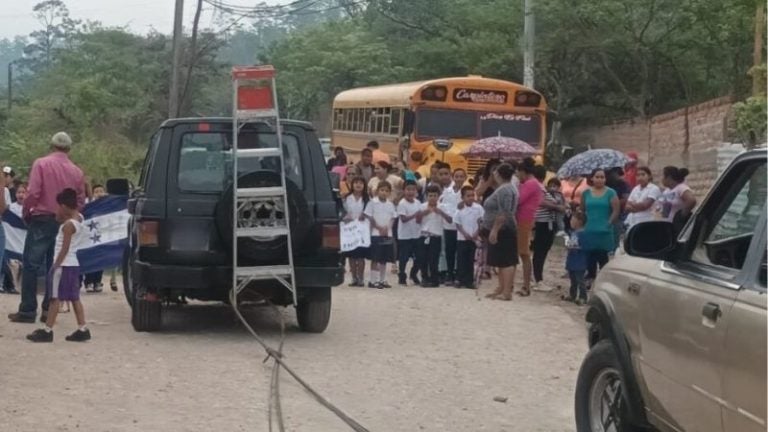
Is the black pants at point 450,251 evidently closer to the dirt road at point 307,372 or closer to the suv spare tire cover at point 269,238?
the dirt road at point 307,372

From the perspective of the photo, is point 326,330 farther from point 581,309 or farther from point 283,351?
point 581,309

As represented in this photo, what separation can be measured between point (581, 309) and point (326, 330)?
12.4 feet

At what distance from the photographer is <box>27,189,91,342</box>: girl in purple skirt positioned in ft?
33.4

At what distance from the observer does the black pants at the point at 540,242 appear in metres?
15.8

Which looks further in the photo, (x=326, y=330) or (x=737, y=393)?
(x=326, y=330)

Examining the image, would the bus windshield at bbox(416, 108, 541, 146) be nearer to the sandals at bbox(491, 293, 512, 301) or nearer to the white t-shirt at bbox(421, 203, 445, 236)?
the white t-shirt at bbox(421, 203, 445, 236)

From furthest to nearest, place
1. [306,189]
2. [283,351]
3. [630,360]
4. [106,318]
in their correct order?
[106,318]
[306,189]
[283,351]
[630,360]

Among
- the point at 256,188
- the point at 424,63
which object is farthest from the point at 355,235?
the point at 424,63

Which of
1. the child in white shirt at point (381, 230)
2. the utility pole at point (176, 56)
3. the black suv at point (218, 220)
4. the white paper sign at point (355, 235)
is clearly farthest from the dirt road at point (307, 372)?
the utility pole at point (176, 56)

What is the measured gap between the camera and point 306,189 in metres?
11.2

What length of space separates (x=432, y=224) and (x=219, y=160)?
208 inches

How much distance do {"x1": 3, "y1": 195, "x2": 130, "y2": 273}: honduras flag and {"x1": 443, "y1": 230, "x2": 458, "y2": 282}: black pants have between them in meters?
4.16

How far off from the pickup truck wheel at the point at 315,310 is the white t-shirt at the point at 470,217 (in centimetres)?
436

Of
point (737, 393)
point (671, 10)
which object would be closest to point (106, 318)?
point (737, 393)
